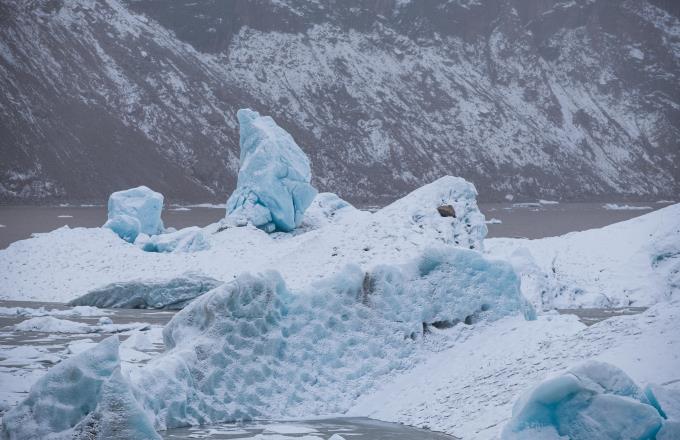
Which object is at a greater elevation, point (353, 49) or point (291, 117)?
point (353, 49)

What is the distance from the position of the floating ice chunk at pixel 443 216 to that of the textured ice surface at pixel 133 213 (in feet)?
40.5

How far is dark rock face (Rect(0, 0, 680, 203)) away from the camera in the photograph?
102562 millimetres

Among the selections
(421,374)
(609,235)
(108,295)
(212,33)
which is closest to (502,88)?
(212,33)

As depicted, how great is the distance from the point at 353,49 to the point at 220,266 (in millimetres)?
115762

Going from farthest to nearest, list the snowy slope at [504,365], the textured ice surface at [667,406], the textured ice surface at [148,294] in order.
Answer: the textured ice surface at [148,294], the snowy slope at [504,365], the textured ice surface at [667,406]

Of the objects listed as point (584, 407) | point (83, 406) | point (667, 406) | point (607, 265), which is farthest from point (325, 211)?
point (667, 406)

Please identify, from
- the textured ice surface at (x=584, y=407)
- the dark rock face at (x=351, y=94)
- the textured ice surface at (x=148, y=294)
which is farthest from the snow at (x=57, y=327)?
the dark rock face at (x=351, y=94)

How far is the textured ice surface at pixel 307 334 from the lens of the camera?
29.2 ft

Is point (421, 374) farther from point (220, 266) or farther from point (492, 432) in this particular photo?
point (220, 266)

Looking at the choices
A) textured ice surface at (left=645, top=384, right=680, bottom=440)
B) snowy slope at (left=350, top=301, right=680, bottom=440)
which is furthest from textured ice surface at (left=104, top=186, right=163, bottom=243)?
textured ice surface at (left=645, top=384, right=680, bottom=440)

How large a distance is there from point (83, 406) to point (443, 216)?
1348cm

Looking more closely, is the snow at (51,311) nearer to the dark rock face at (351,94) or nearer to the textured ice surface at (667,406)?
the textured ice surface at (667,406)

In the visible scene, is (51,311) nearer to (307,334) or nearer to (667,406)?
(307,334)

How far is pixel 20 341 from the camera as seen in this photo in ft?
43.8
